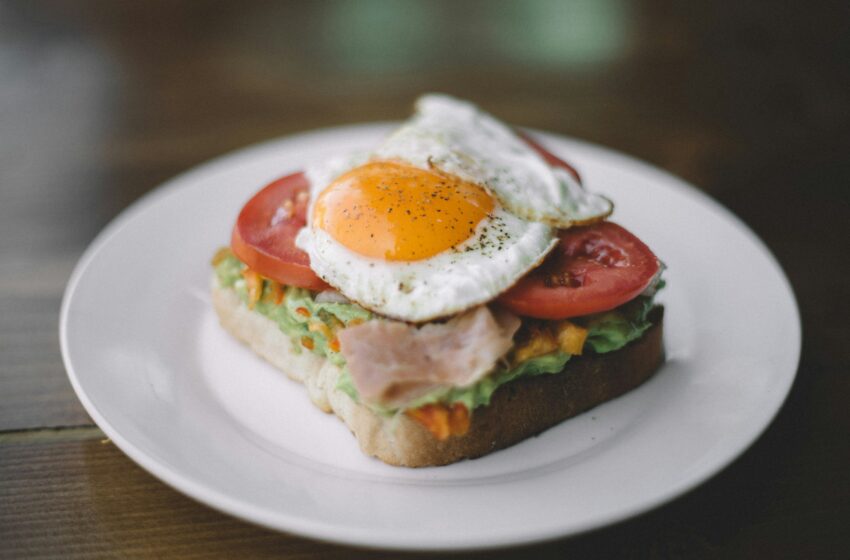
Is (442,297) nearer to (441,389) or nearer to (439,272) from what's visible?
(439,272)

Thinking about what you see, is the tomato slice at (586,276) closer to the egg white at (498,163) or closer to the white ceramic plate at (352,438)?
the egg white at (498,163)

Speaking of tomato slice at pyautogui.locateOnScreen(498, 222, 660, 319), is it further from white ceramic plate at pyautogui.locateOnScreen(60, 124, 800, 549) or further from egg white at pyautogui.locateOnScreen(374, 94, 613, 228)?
white ceramic plate at pyautogui.locateOnScreen(60, 124, 800, 549)

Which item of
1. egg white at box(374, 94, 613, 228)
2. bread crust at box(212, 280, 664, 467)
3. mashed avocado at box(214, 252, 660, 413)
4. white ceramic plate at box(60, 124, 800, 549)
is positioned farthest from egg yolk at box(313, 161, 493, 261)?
white ceramic plate at box(60, 124, 800, 549)

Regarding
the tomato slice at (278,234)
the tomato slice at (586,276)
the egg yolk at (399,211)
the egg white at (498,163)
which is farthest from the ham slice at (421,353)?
the egg white at (498,163)

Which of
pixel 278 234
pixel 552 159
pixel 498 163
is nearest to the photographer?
pixel 278 234

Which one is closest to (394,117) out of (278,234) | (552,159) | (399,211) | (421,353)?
(552,159)

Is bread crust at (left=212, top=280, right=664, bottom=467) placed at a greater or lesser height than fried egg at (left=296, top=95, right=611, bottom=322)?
lesser

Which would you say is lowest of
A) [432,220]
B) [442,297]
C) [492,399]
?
[492,399]
